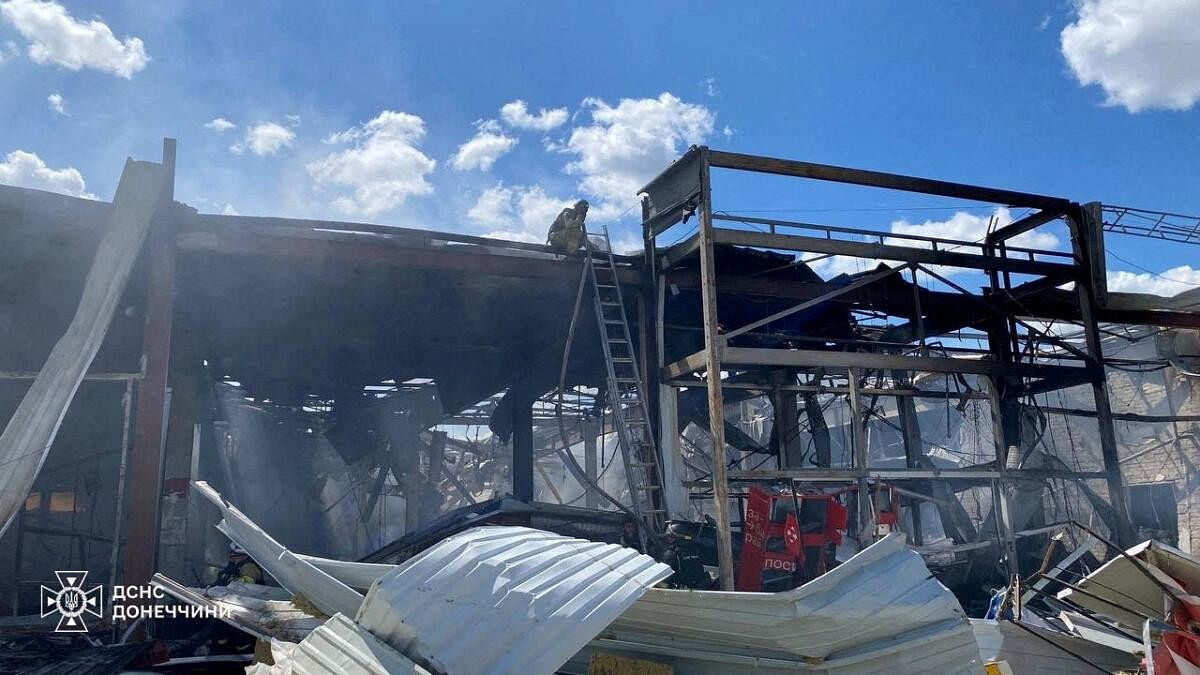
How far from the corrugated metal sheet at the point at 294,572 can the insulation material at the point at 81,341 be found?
2.92 metres

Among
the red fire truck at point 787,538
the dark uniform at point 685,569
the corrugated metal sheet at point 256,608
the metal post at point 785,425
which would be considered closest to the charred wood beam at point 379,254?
the dark uniform at point 685,569

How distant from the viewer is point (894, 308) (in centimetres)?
1303

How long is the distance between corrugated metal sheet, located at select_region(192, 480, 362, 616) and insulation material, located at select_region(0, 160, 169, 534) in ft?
9.58

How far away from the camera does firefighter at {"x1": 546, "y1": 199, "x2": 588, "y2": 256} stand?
11094mm

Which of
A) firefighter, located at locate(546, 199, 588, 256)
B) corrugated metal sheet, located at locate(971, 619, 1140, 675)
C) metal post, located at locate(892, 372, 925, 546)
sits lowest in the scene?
corrugated metal sheet, located at locate(971, 619, 1140, 675)

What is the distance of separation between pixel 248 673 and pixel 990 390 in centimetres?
1137

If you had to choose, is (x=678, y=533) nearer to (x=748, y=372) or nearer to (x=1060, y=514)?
(x=748, y=372)

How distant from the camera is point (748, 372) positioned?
15047 millimetres

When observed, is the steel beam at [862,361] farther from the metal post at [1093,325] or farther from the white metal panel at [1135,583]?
the white metal panel at [1135,583]

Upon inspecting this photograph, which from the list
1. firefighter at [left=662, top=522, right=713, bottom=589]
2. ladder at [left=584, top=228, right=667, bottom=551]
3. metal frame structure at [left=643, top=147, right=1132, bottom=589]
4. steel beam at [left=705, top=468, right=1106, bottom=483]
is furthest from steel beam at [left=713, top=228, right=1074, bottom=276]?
firefighter at [left=662, top=522, right=713, bottom=589]

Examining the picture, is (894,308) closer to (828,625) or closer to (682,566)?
(682,566)

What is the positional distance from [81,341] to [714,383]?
23.8 ft

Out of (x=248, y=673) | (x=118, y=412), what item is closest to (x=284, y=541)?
(x=118, y=412)

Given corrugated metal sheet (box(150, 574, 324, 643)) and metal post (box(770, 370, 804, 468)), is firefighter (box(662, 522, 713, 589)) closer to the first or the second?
metal post (box(770, 370, 804, 468))
